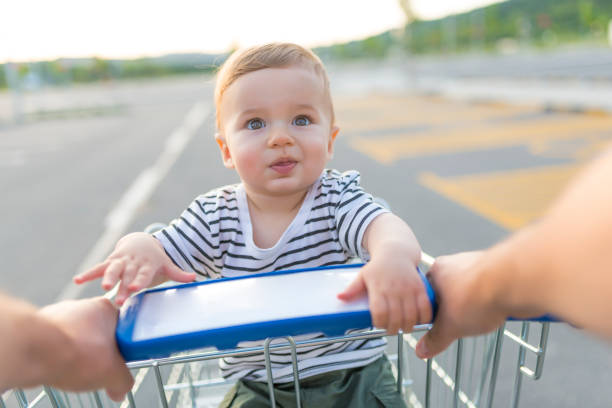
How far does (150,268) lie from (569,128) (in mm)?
10424

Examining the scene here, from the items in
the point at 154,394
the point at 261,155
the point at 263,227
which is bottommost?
the point at 154,394

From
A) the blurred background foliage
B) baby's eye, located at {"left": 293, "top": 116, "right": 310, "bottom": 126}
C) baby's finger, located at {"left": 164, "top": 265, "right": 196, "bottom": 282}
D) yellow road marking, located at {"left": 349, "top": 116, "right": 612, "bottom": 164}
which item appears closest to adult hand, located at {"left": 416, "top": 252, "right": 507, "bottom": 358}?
baby's finger, located at {"left": 164, "top": 265, "right": 196, "bottom": 282}

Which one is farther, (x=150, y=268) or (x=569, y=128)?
(x=569, y=128)

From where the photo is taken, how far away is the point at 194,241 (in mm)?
1537

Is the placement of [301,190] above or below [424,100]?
above

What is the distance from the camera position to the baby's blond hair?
4.76ft

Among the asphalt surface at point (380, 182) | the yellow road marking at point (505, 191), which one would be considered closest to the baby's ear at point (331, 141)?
the asphalt surface at point (380, 182)

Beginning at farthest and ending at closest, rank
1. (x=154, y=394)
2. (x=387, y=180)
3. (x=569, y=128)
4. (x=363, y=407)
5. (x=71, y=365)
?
(x=569, y=128)
(x=387, y=180)
(x=154, y=394)
(x=363, y=407)
(x=71, y=365)

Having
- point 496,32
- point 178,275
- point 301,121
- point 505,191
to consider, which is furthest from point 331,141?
point 496,32

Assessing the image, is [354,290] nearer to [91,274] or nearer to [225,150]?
[91,274]

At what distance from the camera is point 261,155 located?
4.74 ft

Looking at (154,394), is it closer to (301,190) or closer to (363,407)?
(363,407)

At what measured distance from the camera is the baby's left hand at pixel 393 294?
0.94 m

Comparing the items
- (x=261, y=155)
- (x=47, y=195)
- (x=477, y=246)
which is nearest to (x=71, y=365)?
(x=261, y=155)
